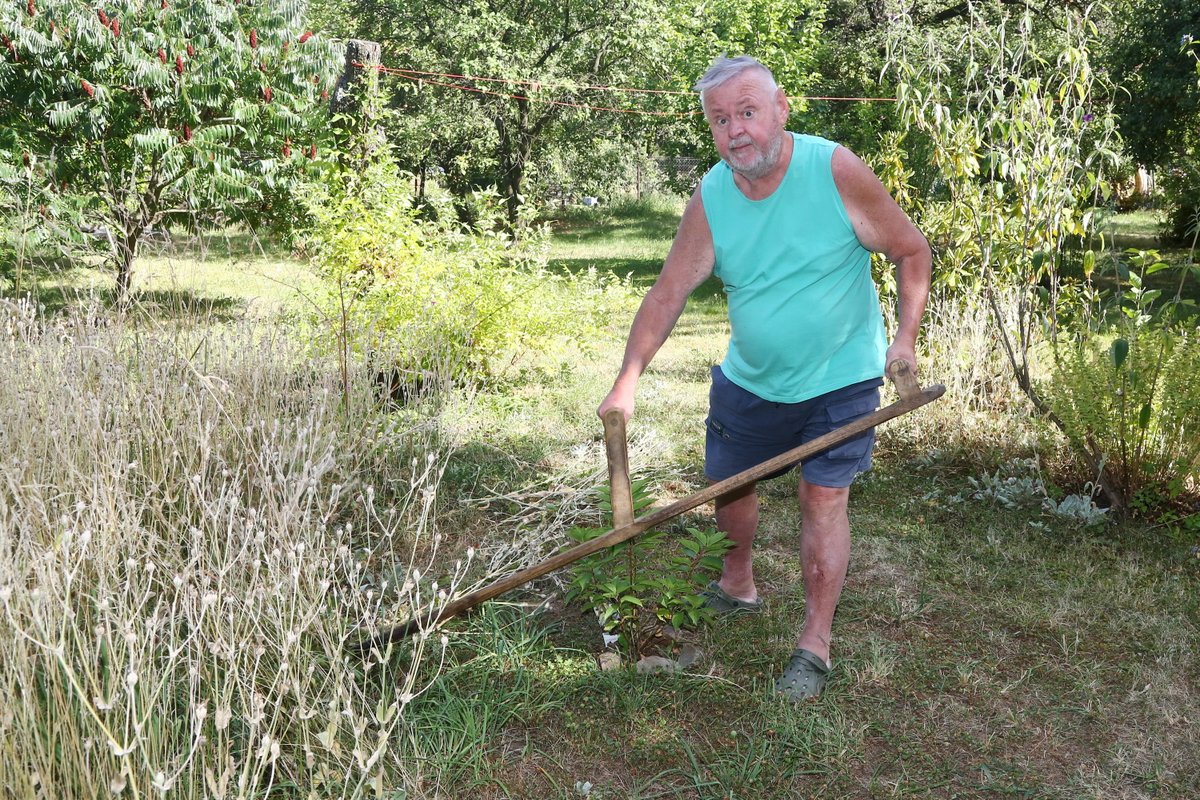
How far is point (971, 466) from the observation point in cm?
510

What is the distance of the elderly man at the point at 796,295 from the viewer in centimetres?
279

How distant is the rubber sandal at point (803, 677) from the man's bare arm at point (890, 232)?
95 cm

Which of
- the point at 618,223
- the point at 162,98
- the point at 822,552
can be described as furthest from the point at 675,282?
the point at 618,223

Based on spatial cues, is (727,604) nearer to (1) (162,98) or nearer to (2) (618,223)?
(1) (162,98)

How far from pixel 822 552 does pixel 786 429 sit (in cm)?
37

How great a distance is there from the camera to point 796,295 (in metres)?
2.90

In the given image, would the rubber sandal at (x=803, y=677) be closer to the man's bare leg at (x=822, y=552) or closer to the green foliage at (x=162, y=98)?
the man's bare leg at (x=822, y=552)

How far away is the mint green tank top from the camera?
2.84 m

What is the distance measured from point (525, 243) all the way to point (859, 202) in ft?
15.0

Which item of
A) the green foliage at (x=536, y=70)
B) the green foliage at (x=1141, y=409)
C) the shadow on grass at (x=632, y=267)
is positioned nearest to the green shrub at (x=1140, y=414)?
the green foliage at (x=1141, y=409)

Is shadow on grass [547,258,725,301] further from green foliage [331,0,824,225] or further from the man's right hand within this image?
the man's right hand

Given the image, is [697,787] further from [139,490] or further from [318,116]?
[318,116]

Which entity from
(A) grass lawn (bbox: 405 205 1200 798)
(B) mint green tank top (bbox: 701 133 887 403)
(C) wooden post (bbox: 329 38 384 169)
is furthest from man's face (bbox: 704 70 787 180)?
(C) wooden post (bbox: 329 38 384 169)

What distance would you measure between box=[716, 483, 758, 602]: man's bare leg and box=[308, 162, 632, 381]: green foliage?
250 cm
